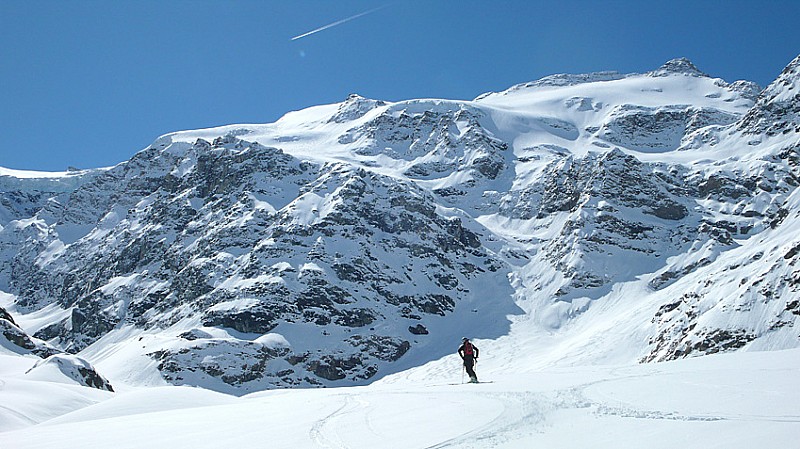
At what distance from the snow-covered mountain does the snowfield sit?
43539 millimetres

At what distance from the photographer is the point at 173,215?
157 meters

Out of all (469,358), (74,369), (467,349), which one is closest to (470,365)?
(469,358)

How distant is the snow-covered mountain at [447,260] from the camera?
83.7 meters

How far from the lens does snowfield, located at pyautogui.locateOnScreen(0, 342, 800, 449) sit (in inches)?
312

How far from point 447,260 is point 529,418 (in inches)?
4569

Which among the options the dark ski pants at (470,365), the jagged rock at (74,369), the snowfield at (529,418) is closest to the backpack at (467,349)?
the dark ski pants at (470,365)

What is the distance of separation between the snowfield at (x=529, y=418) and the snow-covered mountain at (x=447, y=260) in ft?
143

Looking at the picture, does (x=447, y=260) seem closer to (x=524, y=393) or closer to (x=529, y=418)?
(x=524, y=393)

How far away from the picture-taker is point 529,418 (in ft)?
32.7

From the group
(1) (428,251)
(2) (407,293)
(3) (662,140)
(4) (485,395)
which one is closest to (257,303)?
(2) (407,293)

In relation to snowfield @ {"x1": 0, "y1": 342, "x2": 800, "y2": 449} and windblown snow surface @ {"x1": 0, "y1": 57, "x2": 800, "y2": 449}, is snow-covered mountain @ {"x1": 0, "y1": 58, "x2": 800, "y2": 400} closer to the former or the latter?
windblown snow surface @ {"x1": 0, "y1": 57, "x2": 800, "y2": 449}

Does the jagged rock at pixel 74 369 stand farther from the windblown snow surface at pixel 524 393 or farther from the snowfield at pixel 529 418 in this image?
the snowfield at pixel 529 418

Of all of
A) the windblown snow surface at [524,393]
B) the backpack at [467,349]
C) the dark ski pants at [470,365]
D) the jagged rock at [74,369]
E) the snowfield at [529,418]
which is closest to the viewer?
the snowfield at [529,418]

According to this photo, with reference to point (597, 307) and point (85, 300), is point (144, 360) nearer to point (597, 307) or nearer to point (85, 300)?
point (85, 300)
